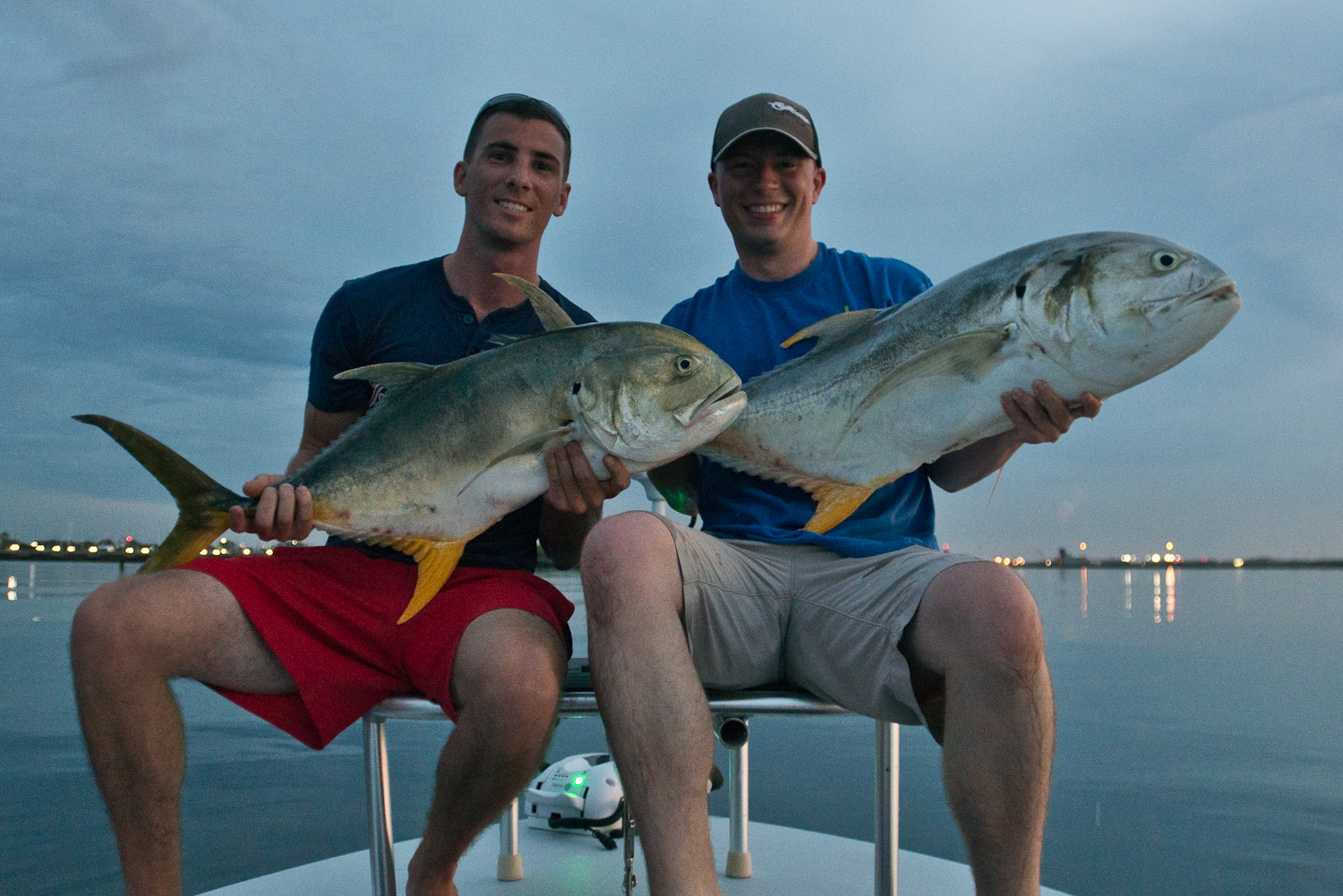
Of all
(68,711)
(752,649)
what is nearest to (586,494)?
(752,649)

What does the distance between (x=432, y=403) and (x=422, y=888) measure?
3.99ft

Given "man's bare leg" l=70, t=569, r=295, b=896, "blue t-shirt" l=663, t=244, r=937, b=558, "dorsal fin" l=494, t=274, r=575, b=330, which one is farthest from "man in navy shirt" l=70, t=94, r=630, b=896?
"blue t-shirt" l=663, t=244, r=937, b=558

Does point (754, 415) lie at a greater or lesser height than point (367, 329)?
lesser

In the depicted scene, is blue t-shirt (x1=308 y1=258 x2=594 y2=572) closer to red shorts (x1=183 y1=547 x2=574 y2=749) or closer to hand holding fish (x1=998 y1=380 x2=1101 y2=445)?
red shorts (x1=183 y1=547 x2=574 y2=749)

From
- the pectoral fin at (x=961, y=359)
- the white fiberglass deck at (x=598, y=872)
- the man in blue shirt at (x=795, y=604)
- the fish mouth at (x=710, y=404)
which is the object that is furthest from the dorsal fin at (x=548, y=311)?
the white fiberglass deck at (x=598, y=872)

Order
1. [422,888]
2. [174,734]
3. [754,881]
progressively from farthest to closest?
1. [754,881]
2. [422,888]
3. [174,734]

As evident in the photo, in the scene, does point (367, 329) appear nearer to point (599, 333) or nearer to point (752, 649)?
point (599, 333)

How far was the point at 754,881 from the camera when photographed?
118 inches

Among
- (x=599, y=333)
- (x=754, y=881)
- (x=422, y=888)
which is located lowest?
(x=754, y=881)

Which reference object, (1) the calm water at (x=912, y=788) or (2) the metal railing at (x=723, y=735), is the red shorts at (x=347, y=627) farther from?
(1) the calm water at (x=912, y=788)

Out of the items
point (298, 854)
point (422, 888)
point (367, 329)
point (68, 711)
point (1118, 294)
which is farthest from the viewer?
point (68, 711)

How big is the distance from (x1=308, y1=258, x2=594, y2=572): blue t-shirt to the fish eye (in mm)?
1574

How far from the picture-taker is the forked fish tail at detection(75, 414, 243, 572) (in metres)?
2.05

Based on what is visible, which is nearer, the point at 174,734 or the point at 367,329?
the point at 174,734
